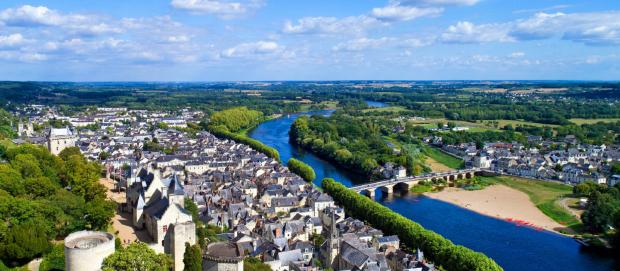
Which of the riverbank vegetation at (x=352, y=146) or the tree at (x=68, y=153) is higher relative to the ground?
the tree at (x=68, y=153)

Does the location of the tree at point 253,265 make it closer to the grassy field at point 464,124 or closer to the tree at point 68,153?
the tree at point 68,153

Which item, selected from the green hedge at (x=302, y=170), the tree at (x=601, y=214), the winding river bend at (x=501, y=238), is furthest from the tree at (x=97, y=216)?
the tree at (x=601, y=214)

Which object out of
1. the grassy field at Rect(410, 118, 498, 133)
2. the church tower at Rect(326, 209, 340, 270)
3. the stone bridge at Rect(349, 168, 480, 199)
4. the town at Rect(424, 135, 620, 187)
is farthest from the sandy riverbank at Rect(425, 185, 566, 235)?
the grassy field at Rect(410, 118, 498, 133)

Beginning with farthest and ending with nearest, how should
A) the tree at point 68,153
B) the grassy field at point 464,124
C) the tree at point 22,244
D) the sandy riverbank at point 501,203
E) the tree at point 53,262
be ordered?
the grassy field at point 464,124
the tree at point 68,153
the sandy riverbank at point 501,203
the tree at point 22,244
the tree at point 53,262

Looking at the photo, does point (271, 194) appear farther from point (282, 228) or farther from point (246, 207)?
point (282, 228)

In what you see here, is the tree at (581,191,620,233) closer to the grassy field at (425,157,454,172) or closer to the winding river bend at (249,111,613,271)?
the winding river bend at (249,111,613,271)

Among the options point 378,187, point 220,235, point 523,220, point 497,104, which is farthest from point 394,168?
point 497,104
